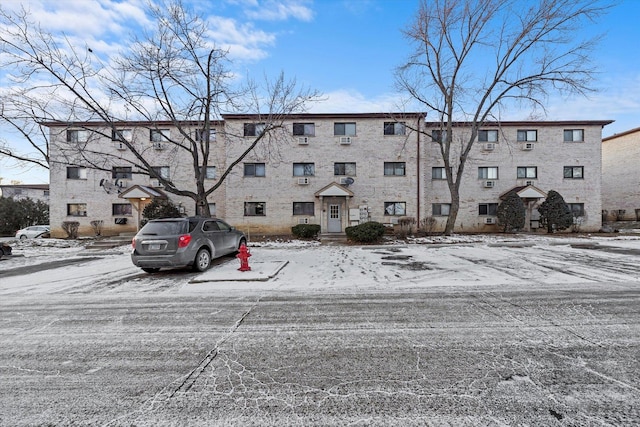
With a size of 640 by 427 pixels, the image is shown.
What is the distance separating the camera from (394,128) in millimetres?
19453

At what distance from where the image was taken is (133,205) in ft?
61.9

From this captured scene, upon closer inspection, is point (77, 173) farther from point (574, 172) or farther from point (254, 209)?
point (574, 172)

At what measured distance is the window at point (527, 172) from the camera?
781 inches

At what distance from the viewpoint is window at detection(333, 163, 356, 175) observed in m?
19.4

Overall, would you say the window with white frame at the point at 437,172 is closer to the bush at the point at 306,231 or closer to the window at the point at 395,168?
the window at the point at 395,168

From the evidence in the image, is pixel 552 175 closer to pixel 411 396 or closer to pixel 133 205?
pixel 411 396

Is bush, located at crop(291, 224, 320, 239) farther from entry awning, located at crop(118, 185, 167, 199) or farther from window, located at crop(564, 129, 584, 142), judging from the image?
window, located at crop(564, 129, 584, 142)

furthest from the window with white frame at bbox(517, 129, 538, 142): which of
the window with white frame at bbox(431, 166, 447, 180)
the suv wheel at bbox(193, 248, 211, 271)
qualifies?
the suv wheel at bbox(193, 248, 211, 271)

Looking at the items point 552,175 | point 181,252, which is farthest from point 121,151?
point 552,175

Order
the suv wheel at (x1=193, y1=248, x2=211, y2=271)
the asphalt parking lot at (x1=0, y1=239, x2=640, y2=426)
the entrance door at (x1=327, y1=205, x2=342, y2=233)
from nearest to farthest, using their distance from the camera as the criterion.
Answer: the asphalt parking lot at (x1=0, y1=239, x2=640, y2=426) → the suv wheel at (x1=193, y1=248, x2=211, y2=271) → the entrance door at (x1=327, y1=205, x2=342, y2=233)

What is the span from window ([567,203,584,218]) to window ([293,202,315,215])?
17447mm

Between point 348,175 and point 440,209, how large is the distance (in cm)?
687

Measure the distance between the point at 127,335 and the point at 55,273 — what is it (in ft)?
22.2

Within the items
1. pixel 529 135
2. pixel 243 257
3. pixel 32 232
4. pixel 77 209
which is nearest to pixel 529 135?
pixel 529 135
